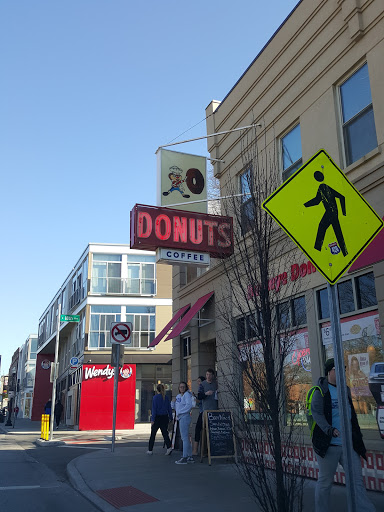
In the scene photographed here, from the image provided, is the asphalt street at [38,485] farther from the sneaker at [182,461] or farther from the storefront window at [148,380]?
the storefront window at [148,380]

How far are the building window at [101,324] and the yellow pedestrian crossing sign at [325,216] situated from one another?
96.6ft

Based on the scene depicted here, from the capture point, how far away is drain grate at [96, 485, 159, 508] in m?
6.61

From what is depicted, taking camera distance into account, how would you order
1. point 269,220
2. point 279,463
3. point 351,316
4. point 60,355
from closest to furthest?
point 279,463 → point 269,220 → point 351,316 → point 60,355

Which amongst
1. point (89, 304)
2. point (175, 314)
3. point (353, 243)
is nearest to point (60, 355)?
point (89, 304)

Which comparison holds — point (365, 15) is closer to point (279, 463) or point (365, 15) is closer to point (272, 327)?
point (272, 327)

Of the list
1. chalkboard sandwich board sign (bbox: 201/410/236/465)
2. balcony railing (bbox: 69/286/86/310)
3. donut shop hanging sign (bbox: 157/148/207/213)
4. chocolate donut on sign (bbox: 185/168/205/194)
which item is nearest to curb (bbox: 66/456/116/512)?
chalkboard sandwich board sign (bbox: 201/410/236/465)

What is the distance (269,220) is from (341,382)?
259 cm

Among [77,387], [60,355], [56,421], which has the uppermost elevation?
[60,355]

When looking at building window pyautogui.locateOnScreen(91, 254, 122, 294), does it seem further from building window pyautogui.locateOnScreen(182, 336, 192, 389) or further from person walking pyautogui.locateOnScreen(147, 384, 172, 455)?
person walking pyautogui.locateOnScreen(147, 384, 172, 455)

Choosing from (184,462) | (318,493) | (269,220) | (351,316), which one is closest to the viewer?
(318,493)

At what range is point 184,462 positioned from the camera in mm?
10250

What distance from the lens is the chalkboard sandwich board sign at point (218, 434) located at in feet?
33.0

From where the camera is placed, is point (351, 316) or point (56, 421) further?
point (56, 421)

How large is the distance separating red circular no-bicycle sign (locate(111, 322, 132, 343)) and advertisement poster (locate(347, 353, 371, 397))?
6700 millimetres
